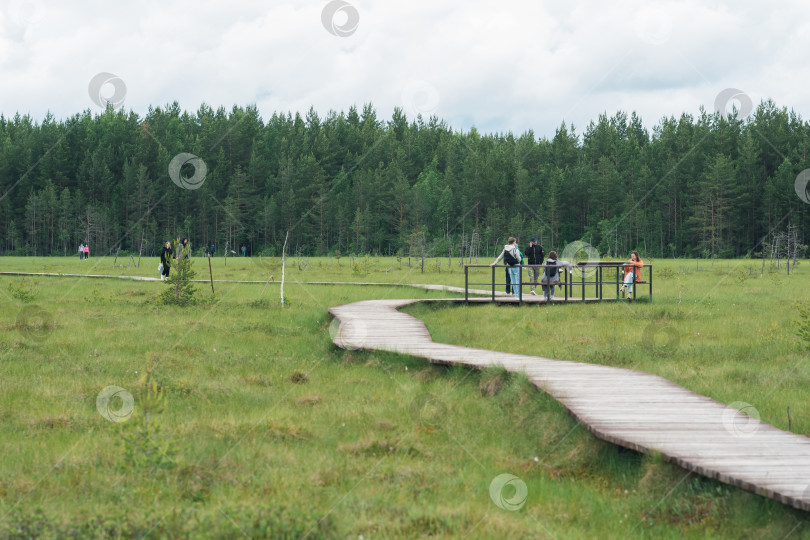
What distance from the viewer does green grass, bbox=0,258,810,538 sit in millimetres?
5488

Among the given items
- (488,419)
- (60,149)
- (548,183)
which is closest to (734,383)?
(488,419)

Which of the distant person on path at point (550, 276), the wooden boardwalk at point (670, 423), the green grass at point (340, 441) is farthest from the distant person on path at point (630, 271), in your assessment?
the wooden boardwalk at point (670, 423)

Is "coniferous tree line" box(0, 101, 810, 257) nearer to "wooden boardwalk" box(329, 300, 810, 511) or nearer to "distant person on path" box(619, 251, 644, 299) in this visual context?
"distant person on path" box(619, 251, 644, 299)

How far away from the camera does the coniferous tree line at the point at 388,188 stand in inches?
3526

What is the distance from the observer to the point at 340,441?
25.0 ft

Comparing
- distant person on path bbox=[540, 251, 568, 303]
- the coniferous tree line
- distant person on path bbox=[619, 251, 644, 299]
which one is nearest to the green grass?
distant person on path bbox=[540, 251, 568, 303]

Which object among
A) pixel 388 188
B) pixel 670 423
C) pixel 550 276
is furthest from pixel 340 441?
pixel 388 188

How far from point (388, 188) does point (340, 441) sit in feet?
320

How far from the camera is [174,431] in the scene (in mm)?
7762

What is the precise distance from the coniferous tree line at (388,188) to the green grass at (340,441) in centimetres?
7368

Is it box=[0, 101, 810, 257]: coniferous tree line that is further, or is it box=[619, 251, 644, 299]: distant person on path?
box=[0, 101, 810, 257]: coniferous tree line

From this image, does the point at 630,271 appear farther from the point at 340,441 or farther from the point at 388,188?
the point at 388,188

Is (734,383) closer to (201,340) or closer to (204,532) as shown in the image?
(204,532)

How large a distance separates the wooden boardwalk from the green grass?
0.68ft
